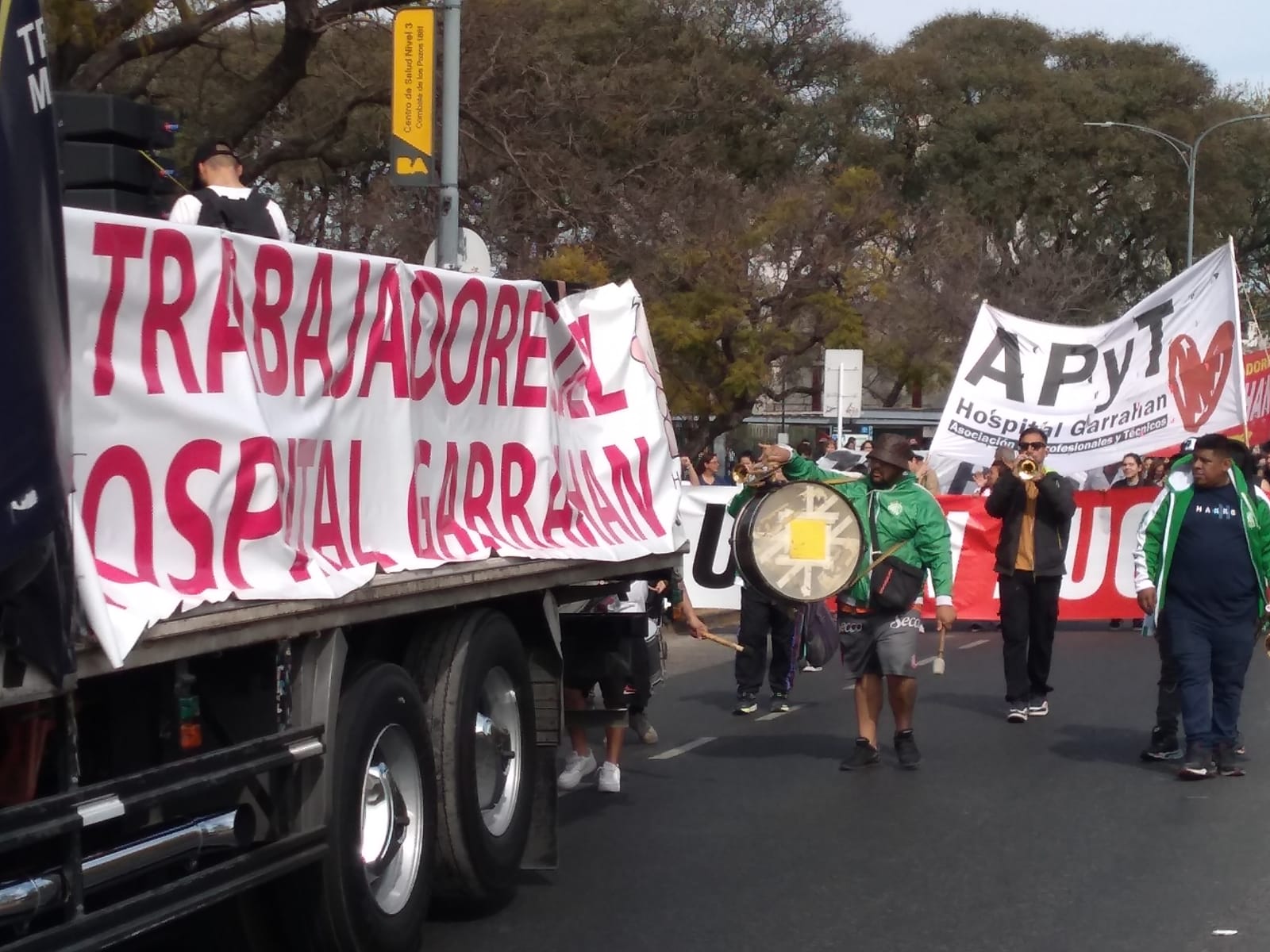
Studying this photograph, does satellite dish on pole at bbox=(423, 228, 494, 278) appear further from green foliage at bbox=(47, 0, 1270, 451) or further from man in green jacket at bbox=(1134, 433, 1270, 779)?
man in green jacket at bbox=(1134, 433, 1270, 779)

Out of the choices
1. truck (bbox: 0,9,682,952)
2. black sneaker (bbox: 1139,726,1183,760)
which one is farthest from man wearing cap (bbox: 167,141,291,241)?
black sneaker (bbox: 1139,726,1183,760)

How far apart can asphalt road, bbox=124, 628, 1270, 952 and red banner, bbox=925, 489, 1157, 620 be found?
247 inches

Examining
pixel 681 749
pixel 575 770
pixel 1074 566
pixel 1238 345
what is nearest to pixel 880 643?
pixel 681 749

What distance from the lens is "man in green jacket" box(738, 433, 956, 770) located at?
10250 mm

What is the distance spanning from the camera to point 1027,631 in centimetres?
1264

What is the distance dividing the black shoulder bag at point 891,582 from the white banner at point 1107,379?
8276mm

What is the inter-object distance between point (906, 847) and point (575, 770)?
2.12 m

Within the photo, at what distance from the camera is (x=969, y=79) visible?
55.1 m

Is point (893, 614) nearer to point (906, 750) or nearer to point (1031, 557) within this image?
point (906, 750)

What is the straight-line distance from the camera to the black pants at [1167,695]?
10500mm

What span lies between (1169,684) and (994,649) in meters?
6.49

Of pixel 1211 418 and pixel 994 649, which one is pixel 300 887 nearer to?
pixel 994 649

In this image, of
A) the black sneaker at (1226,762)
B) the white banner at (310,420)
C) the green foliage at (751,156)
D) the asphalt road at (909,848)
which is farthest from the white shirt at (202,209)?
the green foliage at (751,156)

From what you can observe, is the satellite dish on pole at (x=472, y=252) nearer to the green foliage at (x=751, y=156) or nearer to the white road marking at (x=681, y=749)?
the green foliage at (x=751, y=156)
